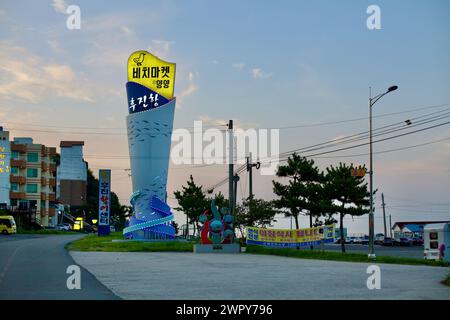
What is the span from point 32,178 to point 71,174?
38.3m

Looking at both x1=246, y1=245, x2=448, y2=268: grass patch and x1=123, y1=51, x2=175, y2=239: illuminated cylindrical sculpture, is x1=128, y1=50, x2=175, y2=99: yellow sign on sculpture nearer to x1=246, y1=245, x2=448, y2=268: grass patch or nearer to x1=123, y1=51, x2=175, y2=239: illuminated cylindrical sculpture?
x1=123, y1=51, x2=175, y2=239: illuminated cylindrical sculpture

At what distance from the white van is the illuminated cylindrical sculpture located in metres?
28.8

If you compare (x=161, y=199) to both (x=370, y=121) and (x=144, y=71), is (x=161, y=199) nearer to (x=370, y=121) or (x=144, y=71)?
(x=144, y=71)

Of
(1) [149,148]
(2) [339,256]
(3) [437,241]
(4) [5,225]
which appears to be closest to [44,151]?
(4) [5,225]

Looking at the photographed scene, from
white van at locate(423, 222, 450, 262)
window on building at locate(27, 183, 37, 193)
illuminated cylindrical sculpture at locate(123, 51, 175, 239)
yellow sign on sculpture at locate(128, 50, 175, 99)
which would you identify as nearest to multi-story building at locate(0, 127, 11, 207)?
window on building at locate(27, 183, 37, 193)

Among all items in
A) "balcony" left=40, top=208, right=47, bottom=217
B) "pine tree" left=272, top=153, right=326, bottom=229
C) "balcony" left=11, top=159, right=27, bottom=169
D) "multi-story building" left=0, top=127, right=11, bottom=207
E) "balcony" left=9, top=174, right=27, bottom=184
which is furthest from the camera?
"balcony" left=40, top=208, right=47, bottom=217

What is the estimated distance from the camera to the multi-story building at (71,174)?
146875 millimetres

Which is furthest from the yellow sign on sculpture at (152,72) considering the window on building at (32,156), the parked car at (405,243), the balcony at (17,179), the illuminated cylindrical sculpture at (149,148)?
the window on building at (32,156)

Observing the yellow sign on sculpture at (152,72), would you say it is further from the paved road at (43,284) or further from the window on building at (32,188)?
the window on building at (32,188)

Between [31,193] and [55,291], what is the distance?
322 feet

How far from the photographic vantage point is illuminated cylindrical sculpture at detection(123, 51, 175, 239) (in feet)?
197

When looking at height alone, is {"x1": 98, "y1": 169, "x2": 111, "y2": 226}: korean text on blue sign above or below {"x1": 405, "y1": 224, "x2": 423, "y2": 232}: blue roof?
above
